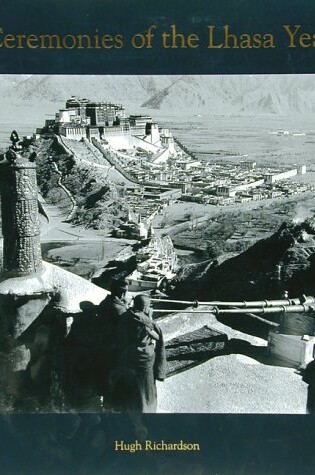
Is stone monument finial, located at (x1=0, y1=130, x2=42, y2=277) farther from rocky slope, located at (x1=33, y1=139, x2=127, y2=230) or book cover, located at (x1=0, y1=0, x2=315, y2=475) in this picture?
rocky slope, located at (x1=33, y1=139, x2=127, y2=230)

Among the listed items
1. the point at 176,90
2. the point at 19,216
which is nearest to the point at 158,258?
the point at 19,216

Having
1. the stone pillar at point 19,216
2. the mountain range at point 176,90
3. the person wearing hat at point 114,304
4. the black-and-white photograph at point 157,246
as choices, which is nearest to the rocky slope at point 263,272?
the black-and-white photograph at point 157,246

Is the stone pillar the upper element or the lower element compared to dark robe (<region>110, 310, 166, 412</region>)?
upper

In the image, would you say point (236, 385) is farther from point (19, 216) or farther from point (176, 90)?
point (176, 90)

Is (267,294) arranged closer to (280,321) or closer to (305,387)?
(280,321)

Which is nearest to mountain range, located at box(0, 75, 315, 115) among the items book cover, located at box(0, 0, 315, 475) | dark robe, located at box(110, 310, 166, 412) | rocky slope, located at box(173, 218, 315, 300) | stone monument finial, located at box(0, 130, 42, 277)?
book cover, located at box(0, 0, 315, 475)
